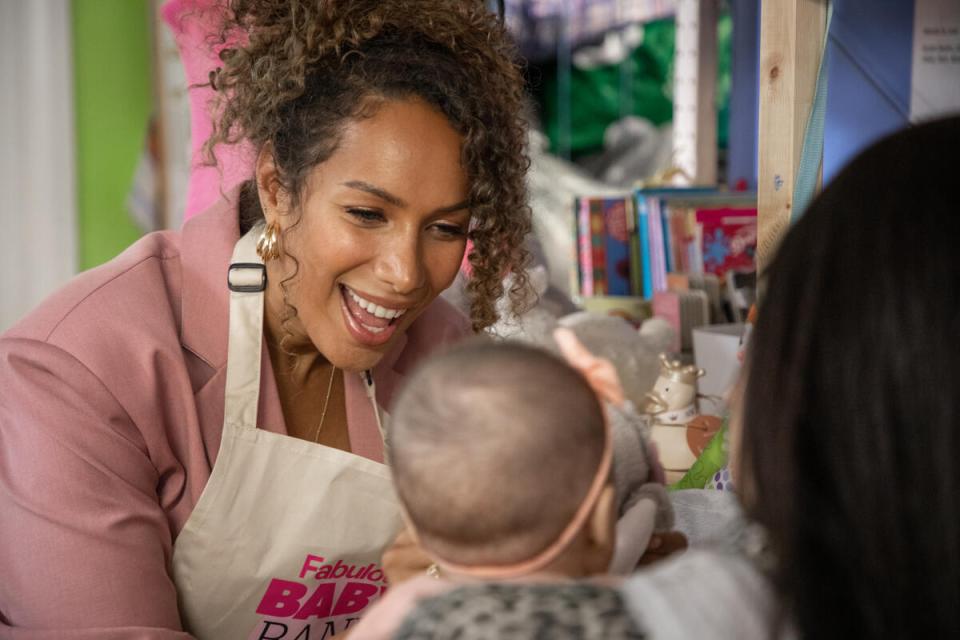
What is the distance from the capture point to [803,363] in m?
0.78

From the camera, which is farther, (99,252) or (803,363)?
(99,252)

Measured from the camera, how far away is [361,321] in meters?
1.54

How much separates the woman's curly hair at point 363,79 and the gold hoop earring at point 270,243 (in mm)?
69

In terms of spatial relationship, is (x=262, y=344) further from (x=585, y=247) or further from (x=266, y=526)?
(x=585, y=247)

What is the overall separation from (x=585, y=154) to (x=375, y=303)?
16.8ft

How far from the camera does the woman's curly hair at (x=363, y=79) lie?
1485mm

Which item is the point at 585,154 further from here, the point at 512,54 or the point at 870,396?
the point at 870,396

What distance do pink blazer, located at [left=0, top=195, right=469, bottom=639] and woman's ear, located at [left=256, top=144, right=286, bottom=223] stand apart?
0.11 m

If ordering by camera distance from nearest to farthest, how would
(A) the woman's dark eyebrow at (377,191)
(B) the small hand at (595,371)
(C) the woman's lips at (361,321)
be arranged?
1. (B) the small hand at (595,371)
2. (A) the woman's dark eyebrow at (377,191)
3. (C) the woman's lips at (361,321)

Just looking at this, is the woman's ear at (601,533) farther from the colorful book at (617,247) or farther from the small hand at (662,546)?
the colorful book at (617,247)

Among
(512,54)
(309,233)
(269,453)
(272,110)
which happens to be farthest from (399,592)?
(512,54)

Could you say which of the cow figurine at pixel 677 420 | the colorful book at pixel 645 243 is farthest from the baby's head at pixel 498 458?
the colorful book at pixel 645 243

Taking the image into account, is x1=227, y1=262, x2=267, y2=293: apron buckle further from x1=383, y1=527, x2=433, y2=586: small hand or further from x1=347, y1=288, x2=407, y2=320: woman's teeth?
x1=383, y1=527, x2=433, y2=586: small hand

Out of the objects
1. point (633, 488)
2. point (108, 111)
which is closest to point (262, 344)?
point (633, 488)
